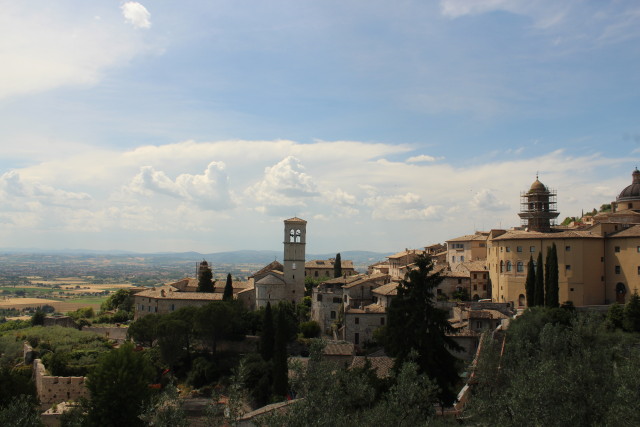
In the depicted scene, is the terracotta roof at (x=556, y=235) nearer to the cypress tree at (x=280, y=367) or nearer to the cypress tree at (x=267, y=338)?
the cypress tree at (x=267, y=338)

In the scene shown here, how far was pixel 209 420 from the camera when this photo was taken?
743 inches

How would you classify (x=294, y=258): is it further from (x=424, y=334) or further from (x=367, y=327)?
(x=424, y=334)

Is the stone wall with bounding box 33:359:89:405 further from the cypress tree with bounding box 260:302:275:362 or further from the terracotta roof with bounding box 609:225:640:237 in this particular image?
the terracotta roof with bounding box 609:225:640:237

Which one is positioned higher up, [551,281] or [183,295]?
[551,281]

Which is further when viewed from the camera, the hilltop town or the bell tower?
the bell tower

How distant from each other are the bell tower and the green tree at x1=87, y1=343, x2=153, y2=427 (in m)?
27.7

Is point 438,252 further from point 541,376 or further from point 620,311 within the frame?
point 541,376

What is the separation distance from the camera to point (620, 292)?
165 feet

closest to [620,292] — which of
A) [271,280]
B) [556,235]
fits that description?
[556,235]

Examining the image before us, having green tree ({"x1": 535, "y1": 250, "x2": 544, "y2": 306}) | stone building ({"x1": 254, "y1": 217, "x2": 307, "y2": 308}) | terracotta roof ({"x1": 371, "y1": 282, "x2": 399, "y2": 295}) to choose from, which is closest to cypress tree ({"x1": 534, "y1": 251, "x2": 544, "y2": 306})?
green tree ({"x1": 535, "y1": 250, "x2": 544, "y2": 306})

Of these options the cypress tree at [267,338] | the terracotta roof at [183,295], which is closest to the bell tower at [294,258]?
the terracotta roof at [183,295]

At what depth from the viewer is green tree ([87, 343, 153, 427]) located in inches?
1372

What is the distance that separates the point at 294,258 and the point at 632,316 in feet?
114

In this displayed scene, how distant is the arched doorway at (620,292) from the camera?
50022 mm
